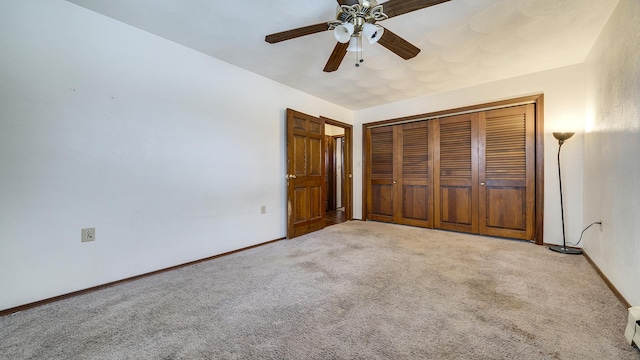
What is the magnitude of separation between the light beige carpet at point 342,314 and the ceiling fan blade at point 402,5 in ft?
6.70

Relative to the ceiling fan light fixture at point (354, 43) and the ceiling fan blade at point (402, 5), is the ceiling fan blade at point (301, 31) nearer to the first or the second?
the ceiling fan light fixture at point (354, 43)

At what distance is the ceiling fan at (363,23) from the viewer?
158cm

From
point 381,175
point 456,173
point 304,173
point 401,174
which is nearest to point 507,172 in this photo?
point 456,173

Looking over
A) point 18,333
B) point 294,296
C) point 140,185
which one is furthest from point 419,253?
point 18,333

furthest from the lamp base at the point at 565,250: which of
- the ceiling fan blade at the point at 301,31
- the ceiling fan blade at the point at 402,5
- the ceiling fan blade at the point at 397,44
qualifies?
the ceiling fan blade at the point at 301,31

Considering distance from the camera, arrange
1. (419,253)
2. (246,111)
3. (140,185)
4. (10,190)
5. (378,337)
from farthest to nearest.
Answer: (246,111) → (419,253) → (140,185) → (10,190) → (378,337)

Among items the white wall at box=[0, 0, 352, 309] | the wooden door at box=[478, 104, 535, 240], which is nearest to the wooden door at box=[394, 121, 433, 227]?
the wooden door at box=[478, 104, 535, 240]

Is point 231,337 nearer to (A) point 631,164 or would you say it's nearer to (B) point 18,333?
(B) point 18,333

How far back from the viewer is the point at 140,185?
2377 mm

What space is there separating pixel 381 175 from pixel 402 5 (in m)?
3.55

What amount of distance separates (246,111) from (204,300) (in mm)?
2327

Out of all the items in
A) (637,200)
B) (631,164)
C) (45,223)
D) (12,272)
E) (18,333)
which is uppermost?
(631,164)

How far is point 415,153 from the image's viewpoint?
4.44 meters

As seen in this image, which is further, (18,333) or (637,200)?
(637,200)
